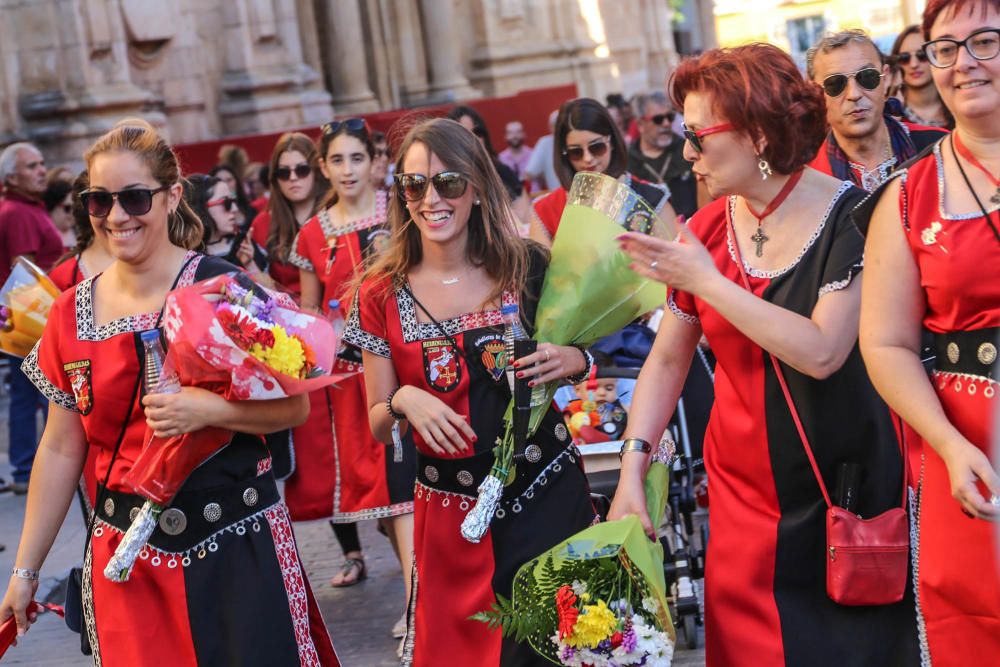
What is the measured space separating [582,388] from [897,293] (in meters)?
3.23

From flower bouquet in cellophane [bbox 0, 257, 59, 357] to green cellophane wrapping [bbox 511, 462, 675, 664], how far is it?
3.39 m

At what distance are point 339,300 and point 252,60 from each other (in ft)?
34.4

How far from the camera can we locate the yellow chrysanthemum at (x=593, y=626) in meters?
3.58

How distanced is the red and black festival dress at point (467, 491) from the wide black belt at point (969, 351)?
149 centimetres

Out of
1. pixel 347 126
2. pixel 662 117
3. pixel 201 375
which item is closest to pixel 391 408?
pixel 201 375

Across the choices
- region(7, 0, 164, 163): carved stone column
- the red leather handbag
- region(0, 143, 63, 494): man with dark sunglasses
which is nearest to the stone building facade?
region(7, 0, 164, 163): carved stone column

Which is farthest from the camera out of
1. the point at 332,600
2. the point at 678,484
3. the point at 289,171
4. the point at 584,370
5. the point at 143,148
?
the point at 289,171

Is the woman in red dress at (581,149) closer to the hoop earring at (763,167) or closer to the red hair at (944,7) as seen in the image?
the hoop earring at (763,167)

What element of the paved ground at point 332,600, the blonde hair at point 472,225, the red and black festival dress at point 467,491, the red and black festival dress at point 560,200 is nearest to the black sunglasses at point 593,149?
the red and black festival dress at point 560,200

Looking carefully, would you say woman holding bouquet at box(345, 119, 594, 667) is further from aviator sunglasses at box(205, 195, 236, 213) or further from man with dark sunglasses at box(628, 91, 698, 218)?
man with dark sunglasses at box(628, 91, 698, 218)

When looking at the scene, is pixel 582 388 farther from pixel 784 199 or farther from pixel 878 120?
pixel 784 199

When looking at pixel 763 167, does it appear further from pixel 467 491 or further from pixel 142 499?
pixel 142 499

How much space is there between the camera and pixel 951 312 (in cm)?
336

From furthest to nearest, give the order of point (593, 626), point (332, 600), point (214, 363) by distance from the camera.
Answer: point (332, 600), point (214, 363), point (593, 626)
